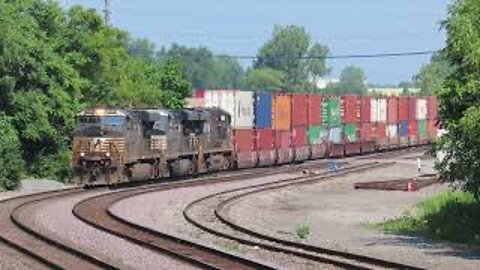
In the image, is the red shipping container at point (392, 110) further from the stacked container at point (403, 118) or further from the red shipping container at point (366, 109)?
the red shipping container at point (366, 109)

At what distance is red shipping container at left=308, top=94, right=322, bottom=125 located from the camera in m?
56.4

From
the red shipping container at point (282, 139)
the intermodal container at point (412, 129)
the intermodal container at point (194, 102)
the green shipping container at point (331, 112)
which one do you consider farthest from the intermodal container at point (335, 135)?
the intermodal container at point (412, 129)

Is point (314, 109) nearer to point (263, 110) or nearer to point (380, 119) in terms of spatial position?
point (263, 110)

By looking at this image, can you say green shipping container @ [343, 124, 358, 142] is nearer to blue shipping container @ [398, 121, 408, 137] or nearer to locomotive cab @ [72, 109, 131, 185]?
blue shipping container @ [398, 121, 408, 137]

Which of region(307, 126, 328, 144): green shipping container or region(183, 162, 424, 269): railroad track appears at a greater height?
region(307, 126, 328, 144): green shipping container

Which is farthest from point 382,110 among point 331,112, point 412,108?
point 331,112

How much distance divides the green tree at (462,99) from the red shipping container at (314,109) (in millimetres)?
35735

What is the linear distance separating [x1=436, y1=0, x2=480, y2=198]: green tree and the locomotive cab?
18069mm

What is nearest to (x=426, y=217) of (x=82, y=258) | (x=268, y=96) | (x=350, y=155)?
(x=82, y=258)

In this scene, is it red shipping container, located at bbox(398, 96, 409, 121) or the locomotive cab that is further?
red shipping container, located at bbox(398, 96, 409, 121)

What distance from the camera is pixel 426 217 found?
25156mm

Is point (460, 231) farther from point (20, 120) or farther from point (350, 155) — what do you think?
point (350, 155)

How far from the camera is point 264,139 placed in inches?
1991

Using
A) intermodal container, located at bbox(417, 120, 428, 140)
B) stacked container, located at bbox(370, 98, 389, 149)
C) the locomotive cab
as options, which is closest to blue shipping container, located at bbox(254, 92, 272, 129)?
the locomotive cab
